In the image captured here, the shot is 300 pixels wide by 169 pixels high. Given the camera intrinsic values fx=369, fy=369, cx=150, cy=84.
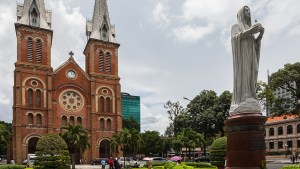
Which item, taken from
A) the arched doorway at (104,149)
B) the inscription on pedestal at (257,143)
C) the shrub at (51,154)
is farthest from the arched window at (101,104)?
the inscription on pedestal at (257,143)

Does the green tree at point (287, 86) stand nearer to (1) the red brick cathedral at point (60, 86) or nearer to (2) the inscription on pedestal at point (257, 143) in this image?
Answer: (1) the red brick cathedral at point (60, 86)

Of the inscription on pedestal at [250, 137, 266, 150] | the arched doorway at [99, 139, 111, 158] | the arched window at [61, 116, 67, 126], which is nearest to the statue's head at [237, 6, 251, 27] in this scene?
the inscription on pedestal at [250, 137, 266, 150]

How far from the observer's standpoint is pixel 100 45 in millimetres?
61531

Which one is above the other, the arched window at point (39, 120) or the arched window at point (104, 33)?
the arched window at point (104, 33)

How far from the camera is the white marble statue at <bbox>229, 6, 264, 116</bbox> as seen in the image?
35.6 feet

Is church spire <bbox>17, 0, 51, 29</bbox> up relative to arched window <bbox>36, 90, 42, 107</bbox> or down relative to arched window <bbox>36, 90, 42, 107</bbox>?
up

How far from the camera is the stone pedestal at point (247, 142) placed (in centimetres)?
998

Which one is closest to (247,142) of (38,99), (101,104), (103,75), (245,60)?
(245,60)

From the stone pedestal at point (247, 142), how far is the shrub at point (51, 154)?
14.3m

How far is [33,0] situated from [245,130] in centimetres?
5476

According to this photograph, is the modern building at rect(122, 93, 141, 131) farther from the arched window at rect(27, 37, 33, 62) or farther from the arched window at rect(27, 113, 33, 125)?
the arched window at rect(27, 113, 33, 125)

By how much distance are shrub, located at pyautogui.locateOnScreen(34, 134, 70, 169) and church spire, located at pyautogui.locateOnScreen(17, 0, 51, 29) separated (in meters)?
37.4

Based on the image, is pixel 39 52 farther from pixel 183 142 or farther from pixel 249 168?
pixel 249 168

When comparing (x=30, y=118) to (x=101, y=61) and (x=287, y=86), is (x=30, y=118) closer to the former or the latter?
(x=101, y=61)
